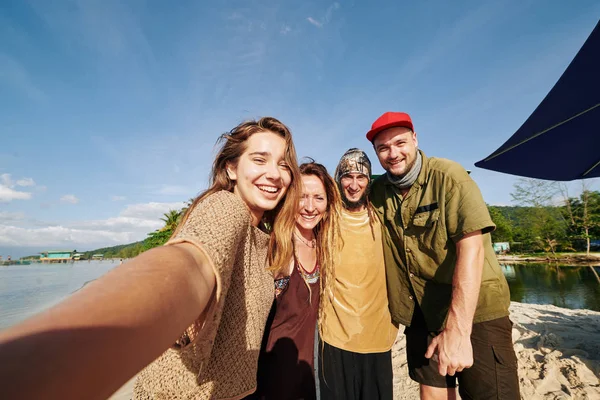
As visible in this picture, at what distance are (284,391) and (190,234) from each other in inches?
81.0

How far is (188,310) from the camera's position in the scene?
0.79m

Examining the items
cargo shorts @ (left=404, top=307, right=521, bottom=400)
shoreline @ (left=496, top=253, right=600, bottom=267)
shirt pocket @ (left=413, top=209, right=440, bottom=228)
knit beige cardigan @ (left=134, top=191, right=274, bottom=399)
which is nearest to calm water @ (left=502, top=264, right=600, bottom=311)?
shoreline @ (left=496, top=253, right=600, bottom=267)

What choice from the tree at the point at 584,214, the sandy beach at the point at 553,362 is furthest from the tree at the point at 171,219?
the tree at the point at 584,214

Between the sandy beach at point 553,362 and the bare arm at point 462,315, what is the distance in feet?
8.71

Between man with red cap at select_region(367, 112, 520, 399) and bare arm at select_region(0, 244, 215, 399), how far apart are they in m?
2.01

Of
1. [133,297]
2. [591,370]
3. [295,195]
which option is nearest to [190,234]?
[133,297]

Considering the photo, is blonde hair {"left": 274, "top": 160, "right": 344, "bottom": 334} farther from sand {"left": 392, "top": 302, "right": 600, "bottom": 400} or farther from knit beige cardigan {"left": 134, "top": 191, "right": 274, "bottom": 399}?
sand {"left": 392, "top": 302, "right": 600, "bottom": 400}

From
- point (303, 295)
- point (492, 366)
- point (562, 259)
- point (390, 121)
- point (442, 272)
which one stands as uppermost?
point (390, 121)

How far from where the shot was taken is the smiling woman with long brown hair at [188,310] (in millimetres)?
446

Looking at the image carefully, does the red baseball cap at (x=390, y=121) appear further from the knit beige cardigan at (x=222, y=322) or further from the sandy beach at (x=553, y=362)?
the sandy beach at (x=553, y=362)

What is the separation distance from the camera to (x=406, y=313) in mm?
2686

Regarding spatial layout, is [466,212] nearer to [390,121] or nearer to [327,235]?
[390,121]

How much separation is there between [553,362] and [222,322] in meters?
5.55

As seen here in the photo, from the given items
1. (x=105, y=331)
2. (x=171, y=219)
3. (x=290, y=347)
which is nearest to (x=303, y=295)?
(x=290, y=347)
